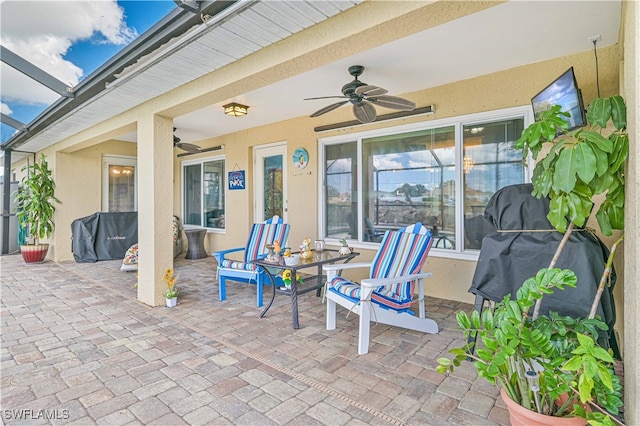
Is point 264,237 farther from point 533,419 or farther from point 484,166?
point 533,419

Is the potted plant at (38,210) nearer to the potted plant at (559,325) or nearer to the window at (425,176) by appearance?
the window at (425,176)

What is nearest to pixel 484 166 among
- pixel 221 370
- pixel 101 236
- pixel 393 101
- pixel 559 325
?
pixel 393 101

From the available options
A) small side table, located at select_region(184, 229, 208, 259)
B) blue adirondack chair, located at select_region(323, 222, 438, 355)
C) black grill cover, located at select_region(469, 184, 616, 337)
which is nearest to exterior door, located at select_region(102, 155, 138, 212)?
small side table, located at select_region(184, 229, 208, 259)

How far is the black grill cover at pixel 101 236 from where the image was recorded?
683 centimetres

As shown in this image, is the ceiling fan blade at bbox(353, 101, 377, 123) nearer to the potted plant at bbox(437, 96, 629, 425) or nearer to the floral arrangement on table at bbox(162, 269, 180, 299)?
the potted plant at bbox(437, 96, 629, 425)

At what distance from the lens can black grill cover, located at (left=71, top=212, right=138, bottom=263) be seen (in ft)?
22.4

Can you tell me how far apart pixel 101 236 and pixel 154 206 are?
3.94 metres

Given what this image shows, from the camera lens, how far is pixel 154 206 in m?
4.00

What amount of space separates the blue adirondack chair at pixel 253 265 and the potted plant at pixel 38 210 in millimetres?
4969

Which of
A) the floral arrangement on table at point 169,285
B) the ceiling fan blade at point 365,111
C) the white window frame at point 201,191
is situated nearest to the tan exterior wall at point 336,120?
the white window frame at point 201,191

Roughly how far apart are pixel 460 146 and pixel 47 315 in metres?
5.13

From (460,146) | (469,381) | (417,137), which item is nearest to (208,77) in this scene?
(417,137)

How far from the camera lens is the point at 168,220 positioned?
163 inches

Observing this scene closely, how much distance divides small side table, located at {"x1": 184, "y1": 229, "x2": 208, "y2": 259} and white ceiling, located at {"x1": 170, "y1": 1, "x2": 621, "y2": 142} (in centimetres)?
350
